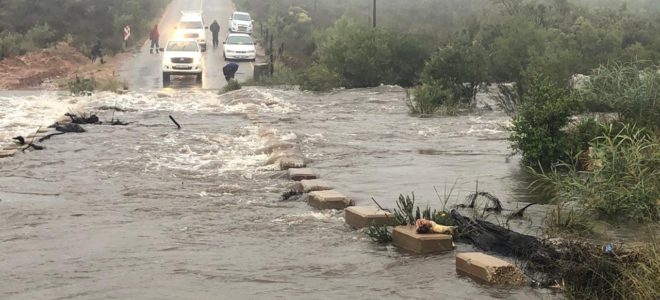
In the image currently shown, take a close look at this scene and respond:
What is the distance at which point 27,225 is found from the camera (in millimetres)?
8023

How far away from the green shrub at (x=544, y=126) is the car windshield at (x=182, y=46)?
72.0 feet

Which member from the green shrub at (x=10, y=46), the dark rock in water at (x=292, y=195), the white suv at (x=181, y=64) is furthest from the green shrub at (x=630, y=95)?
the green shrub at (x=10, y=46)

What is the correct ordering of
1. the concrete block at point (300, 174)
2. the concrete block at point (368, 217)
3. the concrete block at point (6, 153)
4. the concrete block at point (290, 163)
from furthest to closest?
the concrete block at point (6, 153) → the concrete block at point (290, 163) → the concrete block at point (300, 174) → the concrete block at point (368, 217)

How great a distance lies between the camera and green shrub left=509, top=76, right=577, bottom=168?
10703mm

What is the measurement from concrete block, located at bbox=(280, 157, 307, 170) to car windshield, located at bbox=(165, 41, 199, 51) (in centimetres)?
2041

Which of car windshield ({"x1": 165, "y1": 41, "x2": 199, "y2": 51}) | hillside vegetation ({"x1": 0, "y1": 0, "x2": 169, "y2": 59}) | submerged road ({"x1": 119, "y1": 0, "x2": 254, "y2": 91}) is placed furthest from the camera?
hillside vegetation ({"x1": 0, "y1": 0, "x2": 169, "y2": 59})

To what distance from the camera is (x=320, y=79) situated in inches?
→ 1003

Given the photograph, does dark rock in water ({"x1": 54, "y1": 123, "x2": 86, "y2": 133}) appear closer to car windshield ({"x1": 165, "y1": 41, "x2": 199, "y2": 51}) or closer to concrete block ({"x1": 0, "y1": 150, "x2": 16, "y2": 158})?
concrete block ({"x1": 0, "y1": 150, "x2": 16, "y2": 158})

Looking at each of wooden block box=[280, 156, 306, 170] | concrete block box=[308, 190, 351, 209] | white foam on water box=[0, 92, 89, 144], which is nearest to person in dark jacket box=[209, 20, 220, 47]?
white foam on water box=[0, 92, 89, 144]

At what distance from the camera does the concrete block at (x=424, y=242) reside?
6.68 meters

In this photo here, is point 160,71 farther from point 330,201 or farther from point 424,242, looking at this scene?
point 424,242

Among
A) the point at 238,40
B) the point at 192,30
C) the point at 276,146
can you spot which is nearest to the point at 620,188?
the point at 276,146

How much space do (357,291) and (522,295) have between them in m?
1.18

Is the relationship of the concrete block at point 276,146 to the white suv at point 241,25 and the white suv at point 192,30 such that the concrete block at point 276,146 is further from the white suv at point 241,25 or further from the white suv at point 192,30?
the white suv at point 241,25
